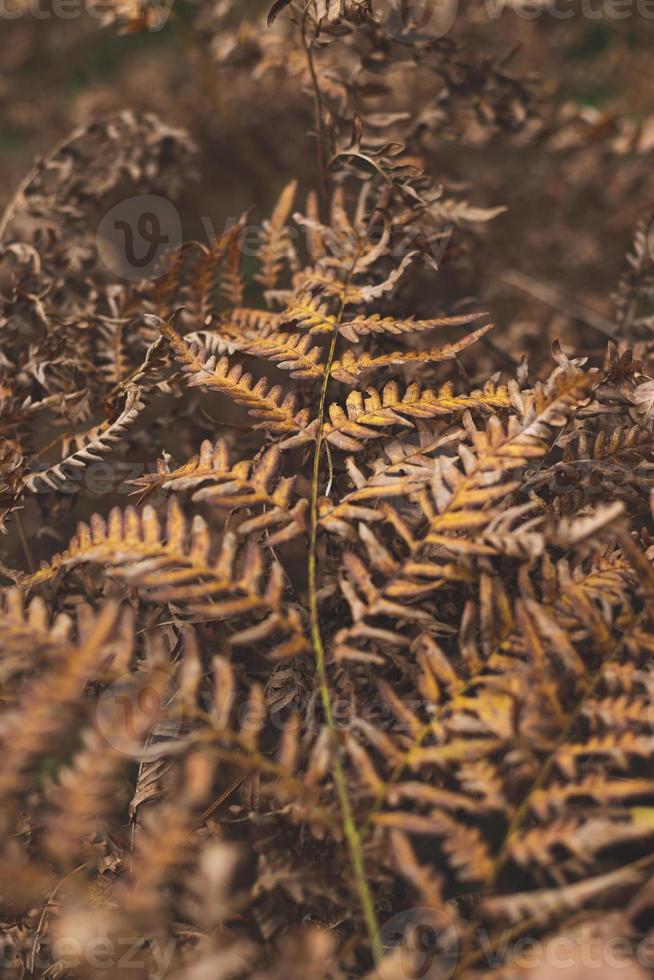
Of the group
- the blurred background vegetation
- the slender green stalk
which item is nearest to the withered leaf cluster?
the slender green stalk

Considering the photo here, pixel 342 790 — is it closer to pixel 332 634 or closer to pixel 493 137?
pixel 332 634

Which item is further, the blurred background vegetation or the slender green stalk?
the blurred background vegetation

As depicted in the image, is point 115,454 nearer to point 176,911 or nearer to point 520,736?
point 176,911

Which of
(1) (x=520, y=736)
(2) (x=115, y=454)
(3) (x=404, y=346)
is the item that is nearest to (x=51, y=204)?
(2) (x=115, y=454)

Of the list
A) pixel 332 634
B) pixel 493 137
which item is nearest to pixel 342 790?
pixel 332 634

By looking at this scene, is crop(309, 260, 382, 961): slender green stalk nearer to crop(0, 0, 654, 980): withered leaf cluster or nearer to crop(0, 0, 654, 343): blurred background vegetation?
crop(0, 0, 654, 980): withered leaf cluster

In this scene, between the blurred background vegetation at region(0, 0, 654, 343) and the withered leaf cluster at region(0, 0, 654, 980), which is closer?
the withered leaf cluster at region(0, 0, 654, 980)

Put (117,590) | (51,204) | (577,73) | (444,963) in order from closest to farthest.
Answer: (444,963) < (117,590) < (51,204) < (577,73)

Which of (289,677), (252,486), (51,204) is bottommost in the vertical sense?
(289,677)

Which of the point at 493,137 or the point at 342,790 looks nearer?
the point at 342,790
